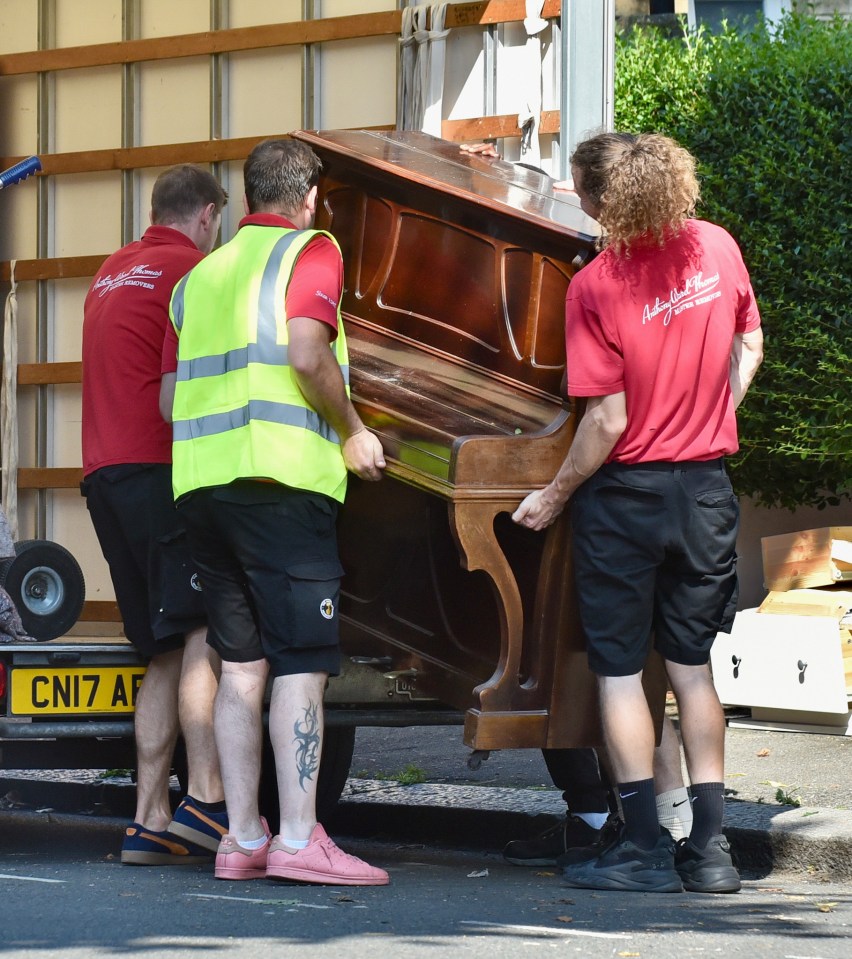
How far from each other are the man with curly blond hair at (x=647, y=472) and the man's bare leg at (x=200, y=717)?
105 centimetres

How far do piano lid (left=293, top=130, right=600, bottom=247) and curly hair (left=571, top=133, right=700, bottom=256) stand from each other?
319 millimetres

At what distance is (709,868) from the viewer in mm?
4328

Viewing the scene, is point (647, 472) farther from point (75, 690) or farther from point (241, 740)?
point (75, 690)

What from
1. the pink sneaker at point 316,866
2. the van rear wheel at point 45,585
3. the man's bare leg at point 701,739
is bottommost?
the pink sneaker at point 316,866

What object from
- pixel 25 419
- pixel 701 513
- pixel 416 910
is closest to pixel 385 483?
pixel 701 513

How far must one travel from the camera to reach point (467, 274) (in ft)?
16.4

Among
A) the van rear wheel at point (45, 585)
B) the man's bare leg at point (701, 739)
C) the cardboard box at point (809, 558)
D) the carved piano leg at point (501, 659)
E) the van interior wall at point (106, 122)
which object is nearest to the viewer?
the carved piano leg at point (501, 659)

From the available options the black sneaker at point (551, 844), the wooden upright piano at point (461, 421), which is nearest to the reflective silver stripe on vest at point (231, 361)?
the wooden upright piano at point (461, 421)

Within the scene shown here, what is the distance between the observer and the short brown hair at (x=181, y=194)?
16.5ft

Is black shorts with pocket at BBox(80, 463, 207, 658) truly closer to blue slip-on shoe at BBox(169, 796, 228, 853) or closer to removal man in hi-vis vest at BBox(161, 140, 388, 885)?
removal man in hi-vis vest at BBox(161, 140, 388, 885)

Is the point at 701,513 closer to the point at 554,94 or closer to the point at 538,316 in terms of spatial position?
the point at 538,316

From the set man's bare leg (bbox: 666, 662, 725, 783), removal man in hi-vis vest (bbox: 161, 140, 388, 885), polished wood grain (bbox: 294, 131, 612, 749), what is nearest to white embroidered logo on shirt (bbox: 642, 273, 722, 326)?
polished wood grain (bbox: 294, 131, 612, 749)

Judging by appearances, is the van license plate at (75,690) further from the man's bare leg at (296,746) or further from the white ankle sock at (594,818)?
the white ankle sock at (594,818)

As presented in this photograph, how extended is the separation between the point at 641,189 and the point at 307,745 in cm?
167
